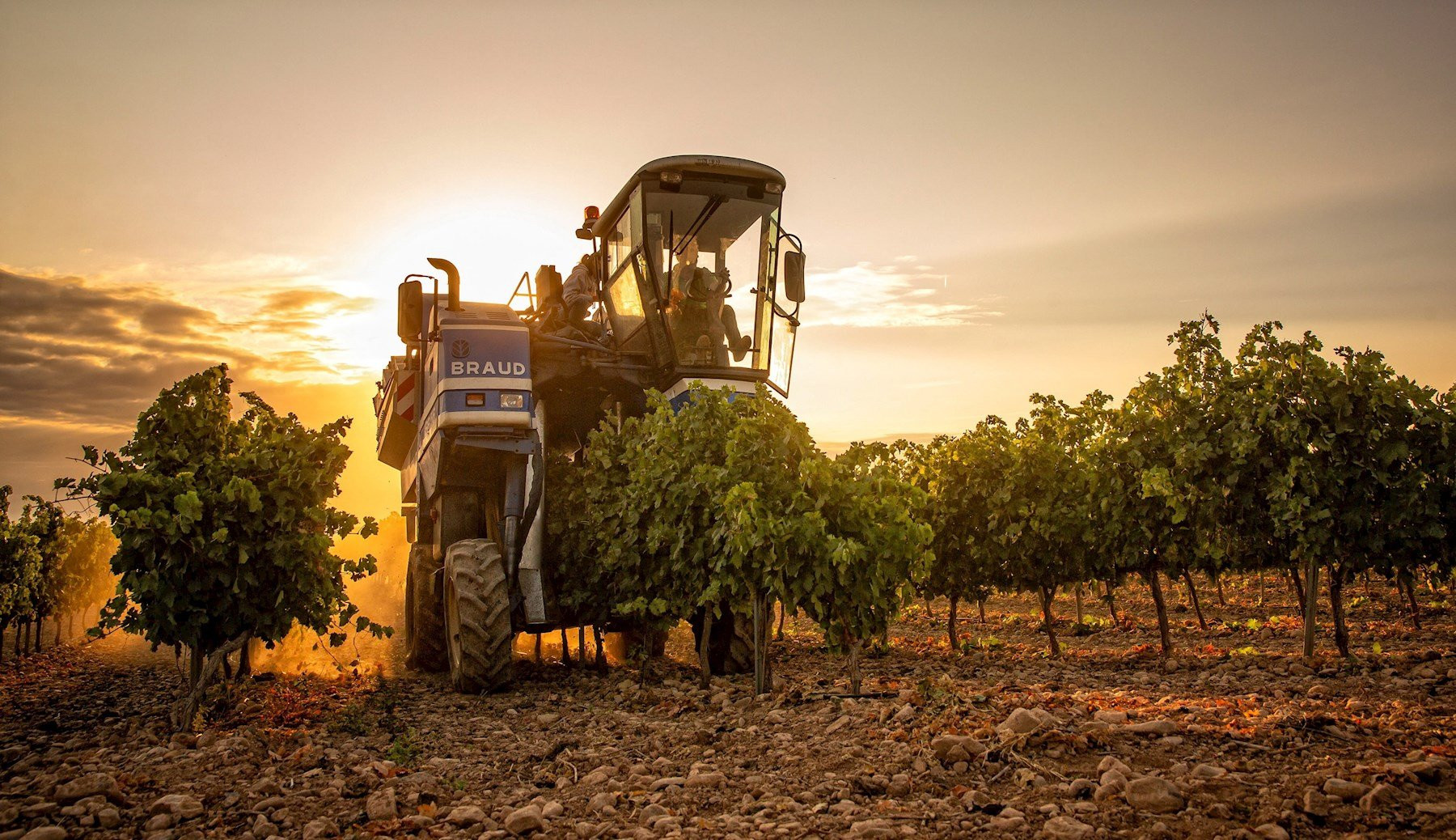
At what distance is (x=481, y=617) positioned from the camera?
8.80 m

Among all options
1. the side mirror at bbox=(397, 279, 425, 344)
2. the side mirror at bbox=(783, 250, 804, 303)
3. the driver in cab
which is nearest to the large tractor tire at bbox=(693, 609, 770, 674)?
the driver in cab

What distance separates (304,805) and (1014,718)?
14.1ft

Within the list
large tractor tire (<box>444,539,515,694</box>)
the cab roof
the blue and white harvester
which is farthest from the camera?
the cab roof

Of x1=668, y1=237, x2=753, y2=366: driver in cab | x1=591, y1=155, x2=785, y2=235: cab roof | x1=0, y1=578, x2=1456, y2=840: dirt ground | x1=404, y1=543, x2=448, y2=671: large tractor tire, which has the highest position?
x1=591, y1=155, x2=785, y2=235: cab roof

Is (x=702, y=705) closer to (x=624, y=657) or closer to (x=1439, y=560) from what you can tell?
(x=624, y=657)

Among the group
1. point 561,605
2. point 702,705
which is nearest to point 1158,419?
point 702,705

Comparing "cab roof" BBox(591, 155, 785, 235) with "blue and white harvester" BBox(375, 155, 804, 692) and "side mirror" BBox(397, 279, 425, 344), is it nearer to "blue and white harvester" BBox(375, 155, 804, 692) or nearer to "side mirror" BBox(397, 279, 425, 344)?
"blue and white harvester" BBox(375, 155, 804, 692)

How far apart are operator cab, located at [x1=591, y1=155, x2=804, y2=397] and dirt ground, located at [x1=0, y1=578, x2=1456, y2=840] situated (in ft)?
11.0

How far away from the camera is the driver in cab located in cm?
1023

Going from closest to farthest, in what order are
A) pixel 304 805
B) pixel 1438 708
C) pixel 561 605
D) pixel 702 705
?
pixel 304 805
pixel 1438 708
pixel 702 705
pixel 561 605

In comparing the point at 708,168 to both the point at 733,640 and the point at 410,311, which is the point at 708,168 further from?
the point at 733,640

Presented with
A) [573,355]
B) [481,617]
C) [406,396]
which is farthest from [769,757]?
[406,396]

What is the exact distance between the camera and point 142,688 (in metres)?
11.0

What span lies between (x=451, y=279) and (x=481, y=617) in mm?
3196
